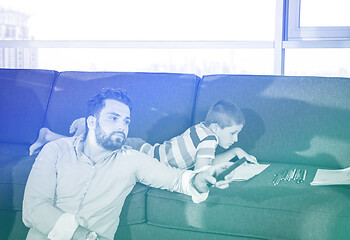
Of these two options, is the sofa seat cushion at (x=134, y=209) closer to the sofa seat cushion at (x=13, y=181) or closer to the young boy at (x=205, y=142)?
the young boy at (x=205, y=142)

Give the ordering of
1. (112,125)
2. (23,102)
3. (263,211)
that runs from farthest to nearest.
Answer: (23,102) → (112,125) → (263,211)

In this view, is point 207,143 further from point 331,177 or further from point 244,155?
point 331,177

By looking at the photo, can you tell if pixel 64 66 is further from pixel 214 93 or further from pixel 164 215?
pixel 164 215

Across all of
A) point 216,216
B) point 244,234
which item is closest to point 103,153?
point 216,216

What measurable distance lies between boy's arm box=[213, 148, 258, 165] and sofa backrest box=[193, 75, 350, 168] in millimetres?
38

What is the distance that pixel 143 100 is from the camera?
6.98 ft

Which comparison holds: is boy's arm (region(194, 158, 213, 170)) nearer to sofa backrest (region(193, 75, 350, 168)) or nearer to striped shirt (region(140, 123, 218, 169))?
striped shirt (region(140, 123, 218, 169))

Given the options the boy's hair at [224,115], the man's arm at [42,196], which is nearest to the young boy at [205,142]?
the boy's hair at [224,115]

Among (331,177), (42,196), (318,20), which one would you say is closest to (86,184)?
(42,196)

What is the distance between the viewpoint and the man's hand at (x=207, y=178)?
1685mm

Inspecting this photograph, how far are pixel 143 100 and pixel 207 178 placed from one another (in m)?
0.58

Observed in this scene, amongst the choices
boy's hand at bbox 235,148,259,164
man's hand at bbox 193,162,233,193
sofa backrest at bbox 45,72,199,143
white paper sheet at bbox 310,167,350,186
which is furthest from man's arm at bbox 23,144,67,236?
white paper sheet at bbox 310,167,350,186

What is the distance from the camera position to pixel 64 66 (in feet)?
10.3

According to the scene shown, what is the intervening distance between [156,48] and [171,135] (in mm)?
955
